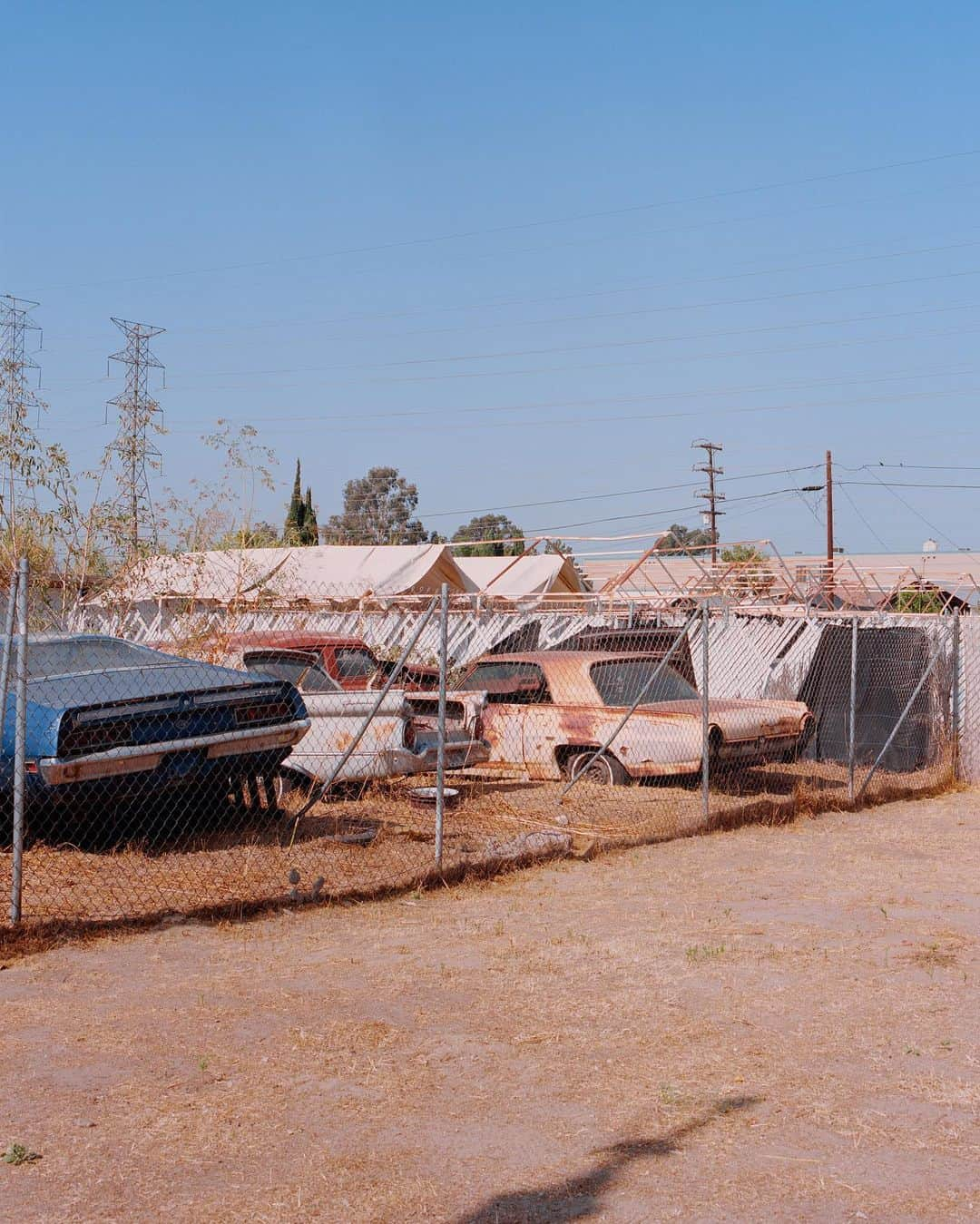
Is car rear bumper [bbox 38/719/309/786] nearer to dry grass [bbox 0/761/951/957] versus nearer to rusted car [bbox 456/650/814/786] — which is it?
dry grass [bbox 0/761/951/957]

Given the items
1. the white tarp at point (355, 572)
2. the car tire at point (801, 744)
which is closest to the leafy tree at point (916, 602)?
the white tarp at point (355, 572)

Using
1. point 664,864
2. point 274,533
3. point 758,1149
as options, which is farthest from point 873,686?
point 274,533

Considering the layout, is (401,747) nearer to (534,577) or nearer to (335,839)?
(335,839)

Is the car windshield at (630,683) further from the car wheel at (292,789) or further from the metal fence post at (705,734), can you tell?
the car wheel at (292,789)

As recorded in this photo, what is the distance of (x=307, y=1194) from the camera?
12.8ft

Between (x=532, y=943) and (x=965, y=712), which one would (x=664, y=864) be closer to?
(x=532, y=943)

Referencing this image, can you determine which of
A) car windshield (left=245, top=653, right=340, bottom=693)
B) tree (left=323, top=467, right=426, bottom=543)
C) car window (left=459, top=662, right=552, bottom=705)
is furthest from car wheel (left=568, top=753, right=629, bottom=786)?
tree (left=323, top=467, right=426, bottom=543)

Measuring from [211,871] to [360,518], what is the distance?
6615 cm

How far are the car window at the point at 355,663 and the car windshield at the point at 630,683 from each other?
2.20 m

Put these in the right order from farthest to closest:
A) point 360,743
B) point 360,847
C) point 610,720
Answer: point 610,720, point 360,743, point 360,847

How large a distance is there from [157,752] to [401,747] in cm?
271

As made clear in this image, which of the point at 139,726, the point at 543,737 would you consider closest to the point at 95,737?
the point at 139,726

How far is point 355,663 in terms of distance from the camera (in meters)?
12.8

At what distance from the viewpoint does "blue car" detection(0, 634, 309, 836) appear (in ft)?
24.8
